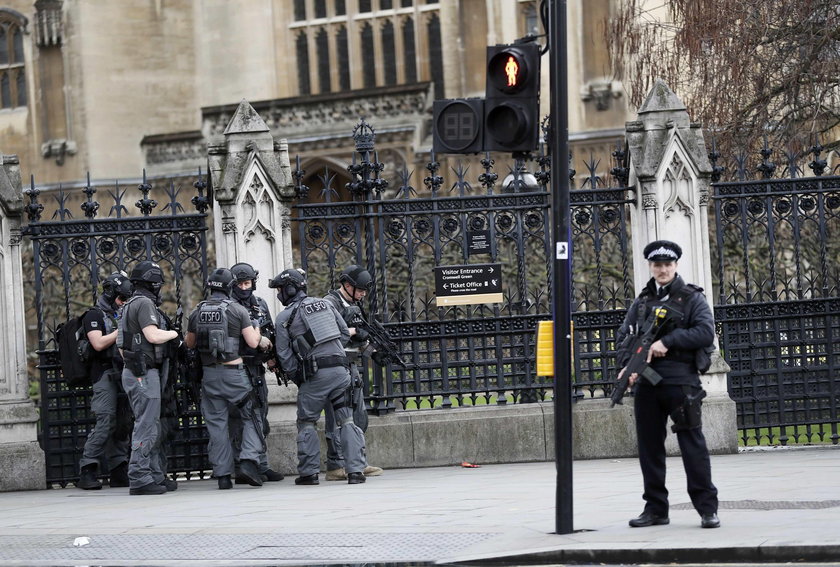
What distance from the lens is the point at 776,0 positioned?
20.2m

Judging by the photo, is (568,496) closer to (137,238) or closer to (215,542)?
(215,542)

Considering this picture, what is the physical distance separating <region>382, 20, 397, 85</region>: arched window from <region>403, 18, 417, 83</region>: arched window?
29 centimetres

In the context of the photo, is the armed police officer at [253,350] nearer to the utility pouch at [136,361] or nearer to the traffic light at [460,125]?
the utility pouch at [136,361]

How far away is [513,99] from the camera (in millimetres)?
9734

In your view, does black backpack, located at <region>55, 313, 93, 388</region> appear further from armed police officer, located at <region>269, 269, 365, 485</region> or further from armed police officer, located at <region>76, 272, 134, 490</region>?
armed police officer, located at <region>269, 269, 365, 485</region>

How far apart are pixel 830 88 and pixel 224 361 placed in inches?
390

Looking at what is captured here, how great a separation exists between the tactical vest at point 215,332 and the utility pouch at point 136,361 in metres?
0.46

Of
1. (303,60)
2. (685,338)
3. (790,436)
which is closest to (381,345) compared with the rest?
(685,338)

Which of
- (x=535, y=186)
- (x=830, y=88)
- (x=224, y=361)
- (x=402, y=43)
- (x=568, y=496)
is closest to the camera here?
(x=568, y=496)

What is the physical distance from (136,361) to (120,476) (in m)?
1.59

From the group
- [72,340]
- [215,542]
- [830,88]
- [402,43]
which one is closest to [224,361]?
[72,340]

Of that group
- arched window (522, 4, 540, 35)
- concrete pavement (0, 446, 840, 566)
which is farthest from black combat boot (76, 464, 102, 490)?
arched window (522, 4, 540, 35)

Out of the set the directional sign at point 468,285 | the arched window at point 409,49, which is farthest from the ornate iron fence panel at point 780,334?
the arched window at point 409,49

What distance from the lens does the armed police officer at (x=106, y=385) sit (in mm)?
13836
